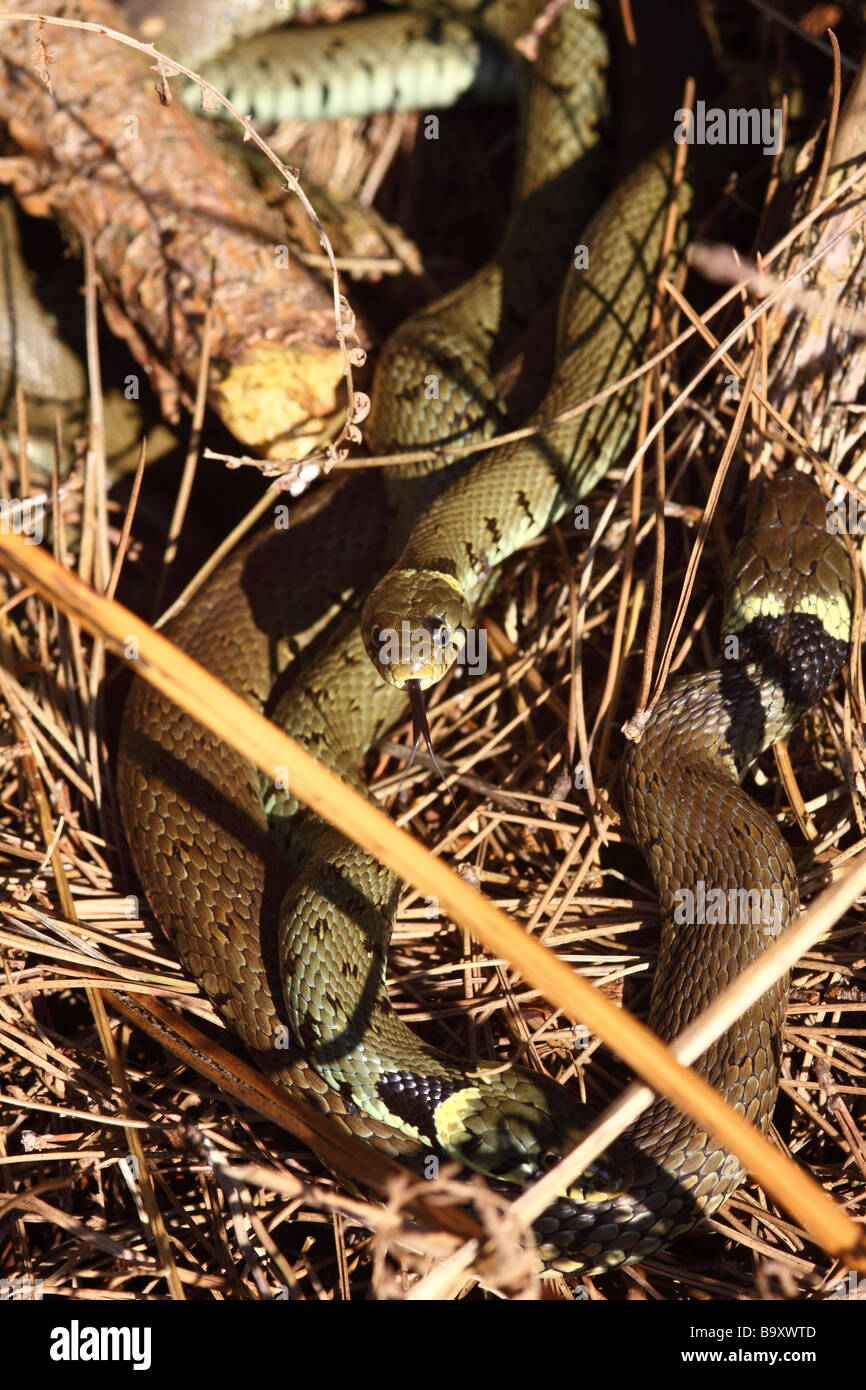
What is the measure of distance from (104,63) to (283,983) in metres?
2.95

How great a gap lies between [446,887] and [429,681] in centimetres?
103

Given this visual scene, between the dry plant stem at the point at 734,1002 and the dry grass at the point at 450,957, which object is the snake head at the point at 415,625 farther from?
the dry plant stem at the point at 734,1002

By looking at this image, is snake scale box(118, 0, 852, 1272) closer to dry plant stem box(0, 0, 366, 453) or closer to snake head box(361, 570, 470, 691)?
snake head box(361, 570, 470, 691)

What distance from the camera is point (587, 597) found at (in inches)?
115

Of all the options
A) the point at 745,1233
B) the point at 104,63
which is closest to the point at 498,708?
the point at 745,1233

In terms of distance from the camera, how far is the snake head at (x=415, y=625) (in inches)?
99.2

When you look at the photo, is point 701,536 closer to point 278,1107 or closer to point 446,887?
point 446,887

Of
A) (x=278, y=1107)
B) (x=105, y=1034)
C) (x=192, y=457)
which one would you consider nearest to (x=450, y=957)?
(x=278, y=1107)

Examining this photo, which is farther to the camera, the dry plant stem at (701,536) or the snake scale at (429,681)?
the dry plant stem at (701,536)

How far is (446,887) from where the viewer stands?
157 centimetres

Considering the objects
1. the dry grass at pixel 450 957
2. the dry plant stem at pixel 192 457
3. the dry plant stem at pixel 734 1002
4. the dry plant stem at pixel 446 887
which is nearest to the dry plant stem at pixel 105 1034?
the dry grass at pixel 450 957

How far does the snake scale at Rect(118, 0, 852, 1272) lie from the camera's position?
7.11 ft

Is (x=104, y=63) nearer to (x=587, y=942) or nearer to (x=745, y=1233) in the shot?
(x=587, y=942)

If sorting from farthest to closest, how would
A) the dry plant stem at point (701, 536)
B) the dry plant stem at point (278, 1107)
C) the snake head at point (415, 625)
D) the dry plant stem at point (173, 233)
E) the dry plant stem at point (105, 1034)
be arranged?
1. the dry plant stem at point (173, 233)
2. the dry plant stem at point (701, 536)
3. the snake head at point (415, 625)
4. the dry plant stem at point (105, 1034)
5. the dry plant stem at point (278, 1107)
